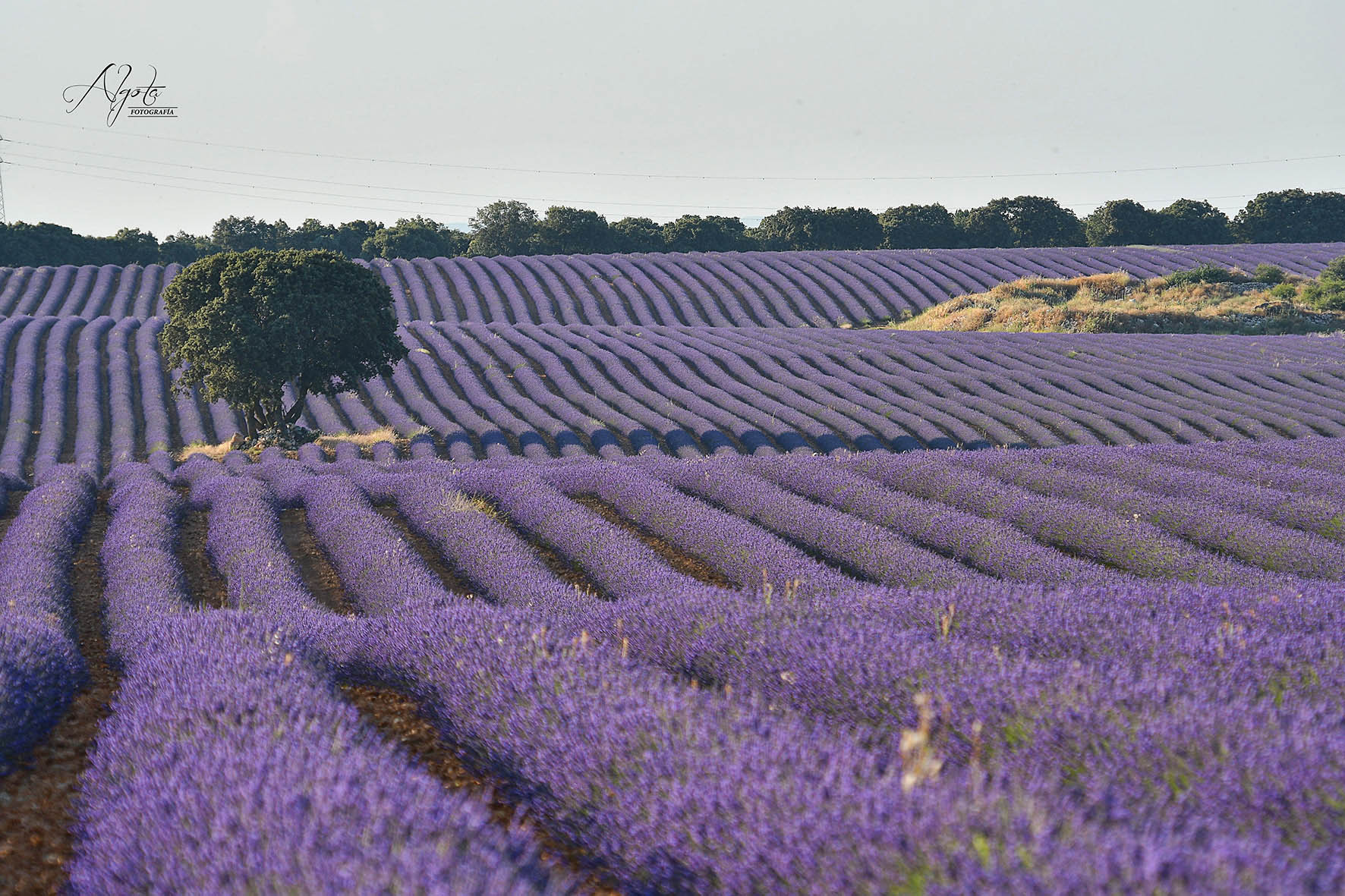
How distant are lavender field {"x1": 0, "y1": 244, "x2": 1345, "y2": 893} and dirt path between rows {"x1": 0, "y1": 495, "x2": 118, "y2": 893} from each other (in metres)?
0.02

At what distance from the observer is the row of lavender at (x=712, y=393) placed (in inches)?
802

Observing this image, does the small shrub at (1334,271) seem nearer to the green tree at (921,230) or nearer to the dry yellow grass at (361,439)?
the green tree at (921,230)

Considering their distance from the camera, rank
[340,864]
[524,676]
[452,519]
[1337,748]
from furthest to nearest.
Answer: [452,519] < [524,676] < [1337,748] < [340,864]

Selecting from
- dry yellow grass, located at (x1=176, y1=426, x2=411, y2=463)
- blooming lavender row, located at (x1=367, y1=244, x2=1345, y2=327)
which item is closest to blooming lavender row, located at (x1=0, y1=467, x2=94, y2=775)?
dry yellow grass, located at (x1=176, y1=426, x2=411, y2=463)

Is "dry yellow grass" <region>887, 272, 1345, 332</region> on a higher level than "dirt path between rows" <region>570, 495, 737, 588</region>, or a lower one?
higher

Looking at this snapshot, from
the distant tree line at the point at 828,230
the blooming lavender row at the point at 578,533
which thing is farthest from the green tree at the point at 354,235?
the blooming lavender row at the point at 578,533

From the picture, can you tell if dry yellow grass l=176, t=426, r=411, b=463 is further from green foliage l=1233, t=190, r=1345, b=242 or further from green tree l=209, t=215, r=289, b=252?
green foliage l=1233, t=190, r=1345, b=242

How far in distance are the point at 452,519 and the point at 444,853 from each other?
7.54m

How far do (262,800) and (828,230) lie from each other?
2473 inches

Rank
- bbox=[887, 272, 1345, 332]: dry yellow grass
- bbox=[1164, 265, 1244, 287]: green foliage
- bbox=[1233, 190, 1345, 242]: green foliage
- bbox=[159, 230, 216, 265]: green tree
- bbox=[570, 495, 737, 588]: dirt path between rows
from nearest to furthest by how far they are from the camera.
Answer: bbox=[570, 495, 737, 588]: dirt path between rows
bbox=[887, 272, 1345, 332]: dry yellow grass
bbox=[1164, 265, 1244, 287]: green foliage
bbox=[159, 230, 216, 265]: green tree
bbox=[1233, 190, 1345, 242]: green foliage

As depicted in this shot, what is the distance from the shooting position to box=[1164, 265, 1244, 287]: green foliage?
40969mm

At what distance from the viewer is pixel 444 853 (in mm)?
2465

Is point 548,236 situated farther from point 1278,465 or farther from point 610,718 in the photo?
point 610,718

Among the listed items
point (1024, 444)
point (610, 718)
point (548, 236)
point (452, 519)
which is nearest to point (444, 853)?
point (610, 718)
